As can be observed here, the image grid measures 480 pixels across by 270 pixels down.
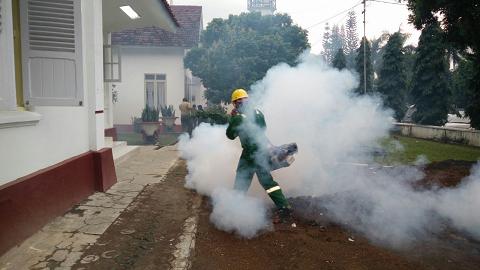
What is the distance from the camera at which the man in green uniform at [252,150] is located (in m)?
5.46

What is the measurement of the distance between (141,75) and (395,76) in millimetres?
16978

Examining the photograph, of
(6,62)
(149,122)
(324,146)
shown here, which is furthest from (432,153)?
(6,62)

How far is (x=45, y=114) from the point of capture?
5223mm

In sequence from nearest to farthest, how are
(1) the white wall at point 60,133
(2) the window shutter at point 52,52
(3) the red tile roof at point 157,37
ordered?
(1) the white wall at point 60,133, (2) the window shutter at point 52,52, (3) the red tile roof at point 157,37

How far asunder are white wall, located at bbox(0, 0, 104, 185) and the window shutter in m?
0.34

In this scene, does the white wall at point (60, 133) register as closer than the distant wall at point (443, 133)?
Yes

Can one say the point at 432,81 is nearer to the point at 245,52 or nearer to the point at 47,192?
the point at 245,52

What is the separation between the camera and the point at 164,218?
5.54 metres

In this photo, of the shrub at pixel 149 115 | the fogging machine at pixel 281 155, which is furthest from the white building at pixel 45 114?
the shrub at pixel 149 115

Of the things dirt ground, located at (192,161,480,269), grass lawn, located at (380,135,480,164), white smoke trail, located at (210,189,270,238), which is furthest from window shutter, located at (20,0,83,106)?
grass lawn, located at (380,135,480,164)

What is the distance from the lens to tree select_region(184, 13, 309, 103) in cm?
1877

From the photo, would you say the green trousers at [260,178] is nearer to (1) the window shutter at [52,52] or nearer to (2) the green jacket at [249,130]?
(2) the green jacket at [249,130]

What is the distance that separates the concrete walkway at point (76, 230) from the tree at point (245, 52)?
37.8 ft

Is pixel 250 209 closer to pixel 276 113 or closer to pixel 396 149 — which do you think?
pixel 276 113
